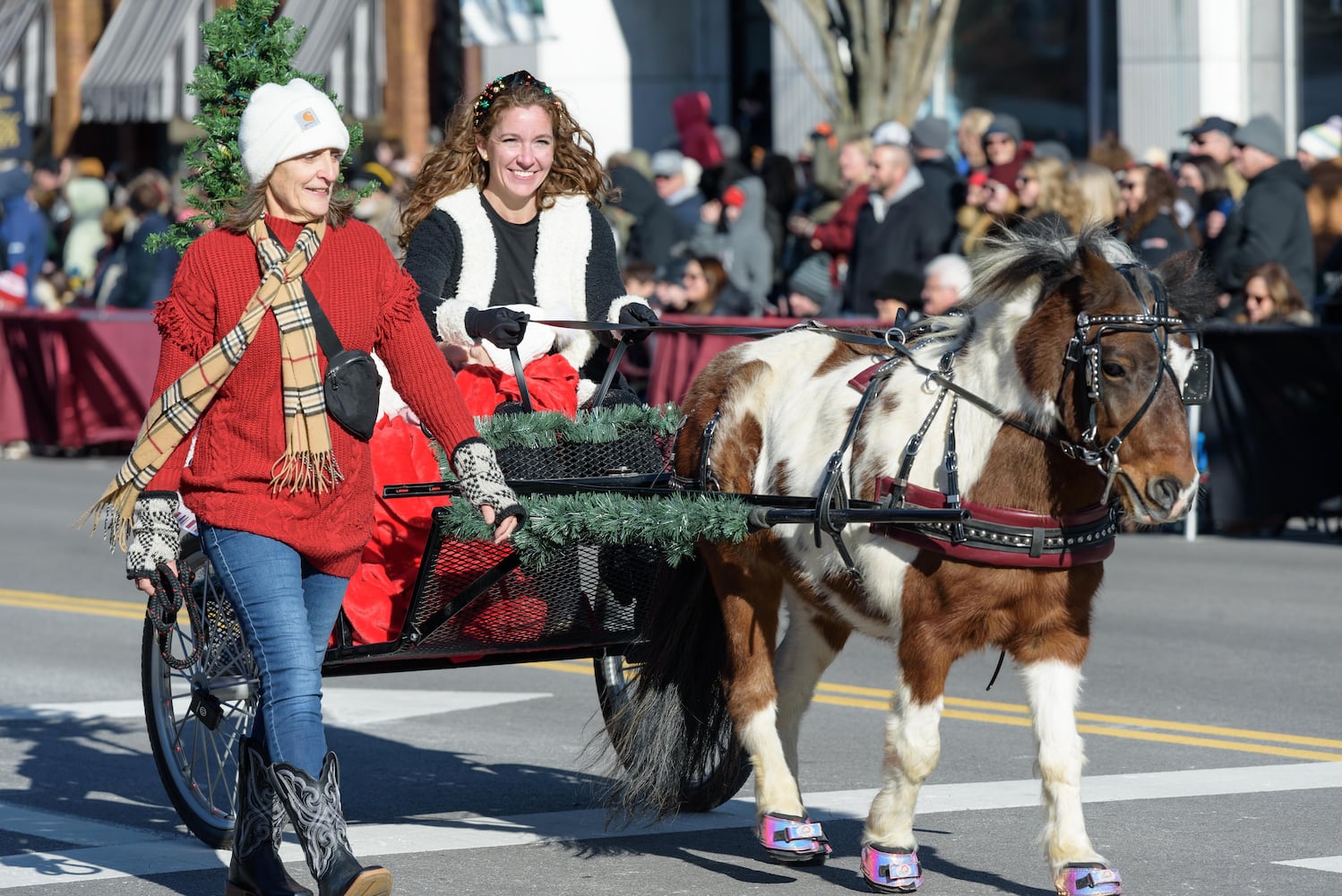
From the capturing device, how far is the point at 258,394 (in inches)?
210

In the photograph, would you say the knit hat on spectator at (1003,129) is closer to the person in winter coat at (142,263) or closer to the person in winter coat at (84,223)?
the person in winter coat at (142,263)

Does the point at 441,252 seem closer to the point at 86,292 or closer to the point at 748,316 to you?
the point at 748,316

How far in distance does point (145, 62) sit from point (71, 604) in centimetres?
2305

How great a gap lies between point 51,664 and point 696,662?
4343 mm

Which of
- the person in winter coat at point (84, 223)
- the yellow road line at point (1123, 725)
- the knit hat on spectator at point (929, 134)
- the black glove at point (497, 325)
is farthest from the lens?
the person in winter coat at point (84, 223)

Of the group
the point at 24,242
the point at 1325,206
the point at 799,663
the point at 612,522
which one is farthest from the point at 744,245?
the point at 612,522

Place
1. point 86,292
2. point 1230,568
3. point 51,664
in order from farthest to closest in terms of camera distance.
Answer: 1. point 86,292
2. point 1230,568
3. point 51,664

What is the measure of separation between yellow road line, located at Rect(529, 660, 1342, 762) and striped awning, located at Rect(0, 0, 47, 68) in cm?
2981

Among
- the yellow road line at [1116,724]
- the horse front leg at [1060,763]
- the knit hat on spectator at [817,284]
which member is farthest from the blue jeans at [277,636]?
the knit hat on spectator at [817,284]

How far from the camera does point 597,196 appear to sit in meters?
7.47

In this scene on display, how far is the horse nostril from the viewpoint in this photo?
5270 millimetres

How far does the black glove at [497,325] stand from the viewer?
250 inches

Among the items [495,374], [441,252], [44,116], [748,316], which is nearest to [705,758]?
[495,374]

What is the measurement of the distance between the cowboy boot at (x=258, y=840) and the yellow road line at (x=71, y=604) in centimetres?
590
